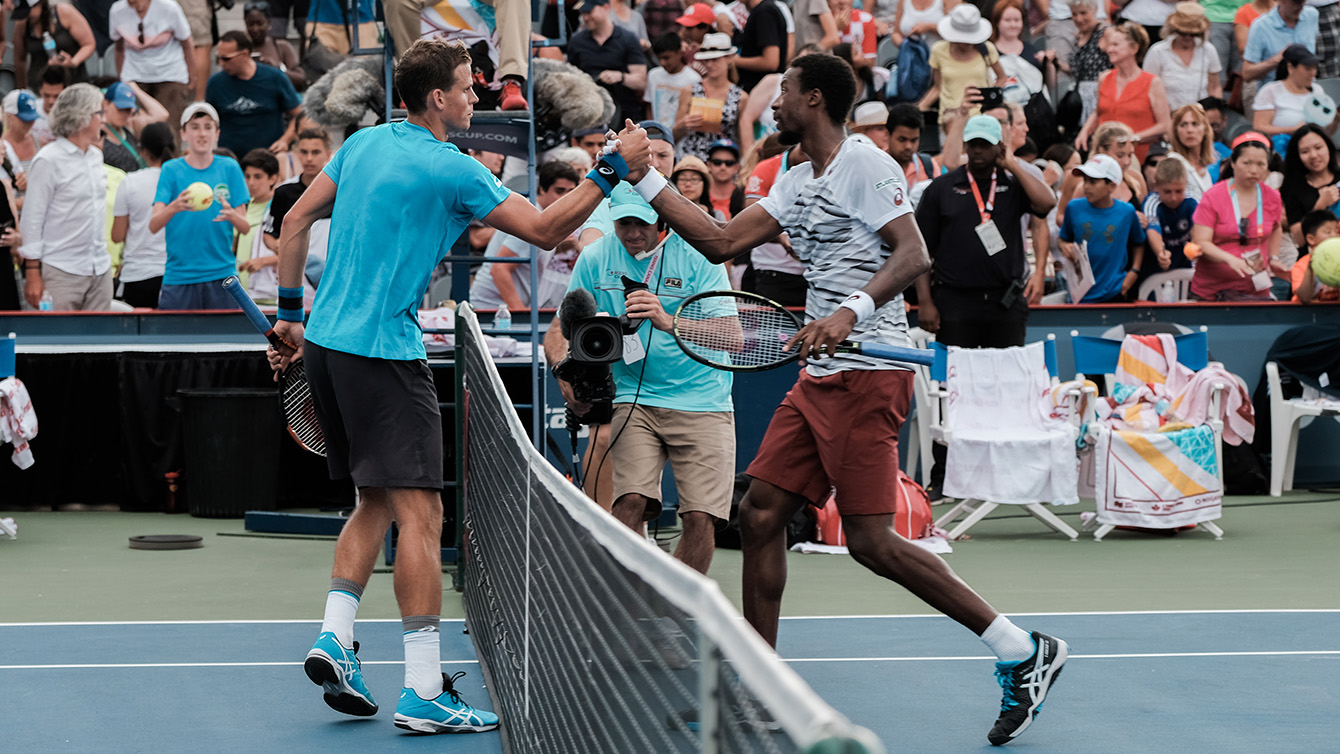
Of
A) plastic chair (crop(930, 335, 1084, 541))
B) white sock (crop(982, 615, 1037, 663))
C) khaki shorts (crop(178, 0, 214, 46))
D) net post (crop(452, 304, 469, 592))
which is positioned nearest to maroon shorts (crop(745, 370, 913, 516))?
white sock (crop(982, 615, 1037, 663))

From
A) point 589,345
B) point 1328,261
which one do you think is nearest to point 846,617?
point 589,345

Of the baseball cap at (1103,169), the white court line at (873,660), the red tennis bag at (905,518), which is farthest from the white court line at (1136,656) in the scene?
the baseball cap at (1103,169)

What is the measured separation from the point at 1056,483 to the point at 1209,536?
3.37ft

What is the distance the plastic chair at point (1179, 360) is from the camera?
9594mm

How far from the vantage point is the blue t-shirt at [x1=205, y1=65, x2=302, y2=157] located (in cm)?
1339

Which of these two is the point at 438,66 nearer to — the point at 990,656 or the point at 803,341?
the point at 803,341

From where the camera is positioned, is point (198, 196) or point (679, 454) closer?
point (679, 454)

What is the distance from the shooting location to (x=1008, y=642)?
4.88 m

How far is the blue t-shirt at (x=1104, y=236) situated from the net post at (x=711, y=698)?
9986mm

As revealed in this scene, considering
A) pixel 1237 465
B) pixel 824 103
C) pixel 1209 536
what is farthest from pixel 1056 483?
pixel 824 103

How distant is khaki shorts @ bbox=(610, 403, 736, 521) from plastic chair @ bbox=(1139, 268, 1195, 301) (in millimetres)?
6591

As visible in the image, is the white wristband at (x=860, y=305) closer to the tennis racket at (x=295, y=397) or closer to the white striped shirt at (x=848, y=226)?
the white striped shirt at (x=848, y=226)

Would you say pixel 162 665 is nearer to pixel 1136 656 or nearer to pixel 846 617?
pixel 846 617

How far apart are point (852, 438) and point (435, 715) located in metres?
1.50
